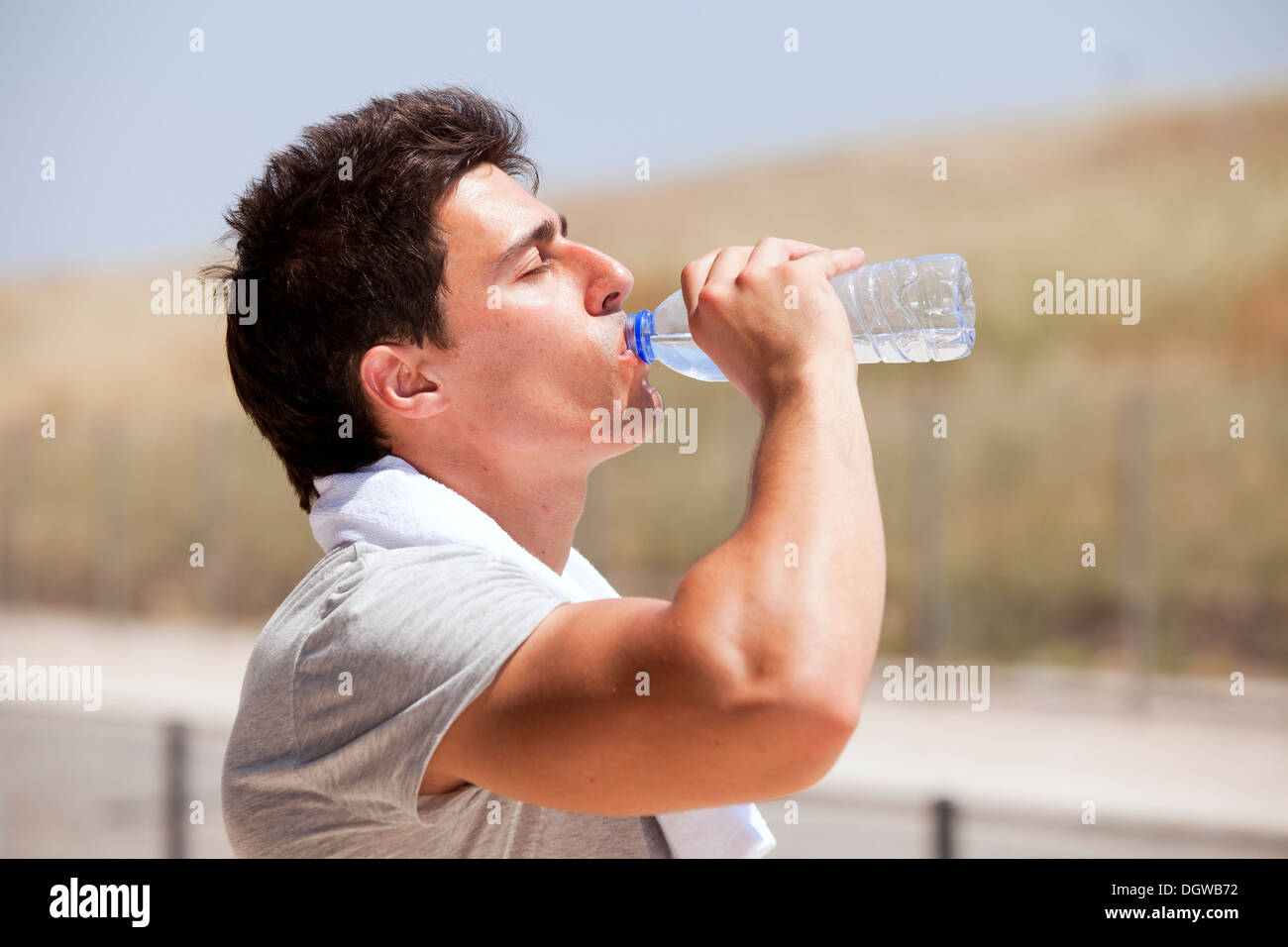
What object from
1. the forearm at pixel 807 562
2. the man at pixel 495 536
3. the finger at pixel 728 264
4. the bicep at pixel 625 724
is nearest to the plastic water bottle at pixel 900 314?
the man at pixel 495 536

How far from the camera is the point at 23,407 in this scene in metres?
26.9

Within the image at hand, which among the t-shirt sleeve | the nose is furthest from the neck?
the t-shirt sleeve

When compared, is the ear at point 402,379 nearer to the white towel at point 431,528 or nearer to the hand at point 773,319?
the white towel at point 431,528

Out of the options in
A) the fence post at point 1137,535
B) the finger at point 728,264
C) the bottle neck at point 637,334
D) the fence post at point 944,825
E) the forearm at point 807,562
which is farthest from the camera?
the fence post at point 1137,535

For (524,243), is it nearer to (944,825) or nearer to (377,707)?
(377,707)

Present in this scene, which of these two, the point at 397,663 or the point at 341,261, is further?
the point at 341,261

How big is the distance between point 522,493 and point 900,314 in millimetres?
853

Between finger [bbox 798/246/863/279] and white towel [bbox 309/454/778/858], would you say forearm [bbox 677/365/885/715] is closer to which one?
finger [bbox 798/246/863/279]

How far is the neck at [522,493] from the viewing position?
2.19 m

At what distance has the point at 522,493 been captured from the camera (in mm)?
2248

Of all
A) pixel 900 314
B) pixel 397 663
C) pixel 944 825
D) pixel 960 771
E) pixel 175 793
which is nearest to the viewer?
pixel 397 663

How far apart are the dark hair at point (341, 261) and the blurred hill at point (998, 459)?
52 cm

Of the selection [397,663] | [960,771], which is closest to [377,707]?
[397,663]
